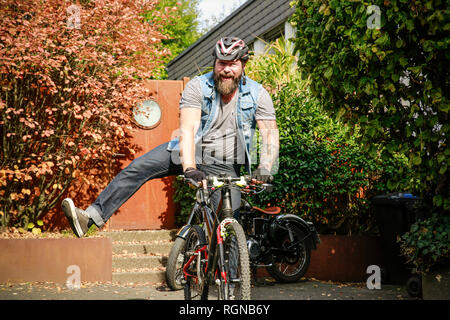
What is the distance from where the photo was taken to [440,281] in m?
4.47

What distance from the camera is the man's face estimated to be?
4.05 metres

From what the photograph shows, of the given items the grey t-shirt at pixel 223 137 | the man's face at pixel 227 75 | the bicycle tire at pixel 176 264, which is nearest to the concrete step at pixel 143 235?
the bicycle tire at pixel 176 264

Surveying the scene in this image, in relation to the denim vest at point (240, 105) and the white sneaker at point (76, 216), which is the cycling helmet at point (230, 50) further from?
the white sneaker at point (76, 216)

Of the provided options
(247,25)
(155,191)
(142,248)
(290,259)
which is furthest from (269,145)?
(247,25)

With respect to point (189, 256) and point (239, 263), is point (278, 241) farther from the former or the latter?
point (239, 263)

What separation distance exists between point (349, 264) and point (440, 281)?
5.64 feet

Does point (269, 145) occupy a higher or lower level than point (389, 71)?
lower

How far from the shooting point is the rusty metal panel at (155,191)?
8.21 metres

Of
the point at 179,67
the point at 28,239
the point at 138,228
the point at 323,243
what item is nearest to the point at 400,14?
the point at 323,243

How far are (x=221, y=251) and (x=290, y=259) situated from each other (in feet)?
8.73

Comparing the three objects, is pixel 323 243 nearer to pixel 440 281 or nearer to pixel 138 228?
pixel 440 281

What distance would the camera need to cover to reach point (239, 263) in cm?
331

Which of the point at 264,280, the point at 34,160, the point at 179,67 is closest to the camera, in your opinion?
the point at 264,280

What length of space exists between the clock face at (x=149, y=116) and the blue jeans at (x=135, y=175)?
3987 mm
